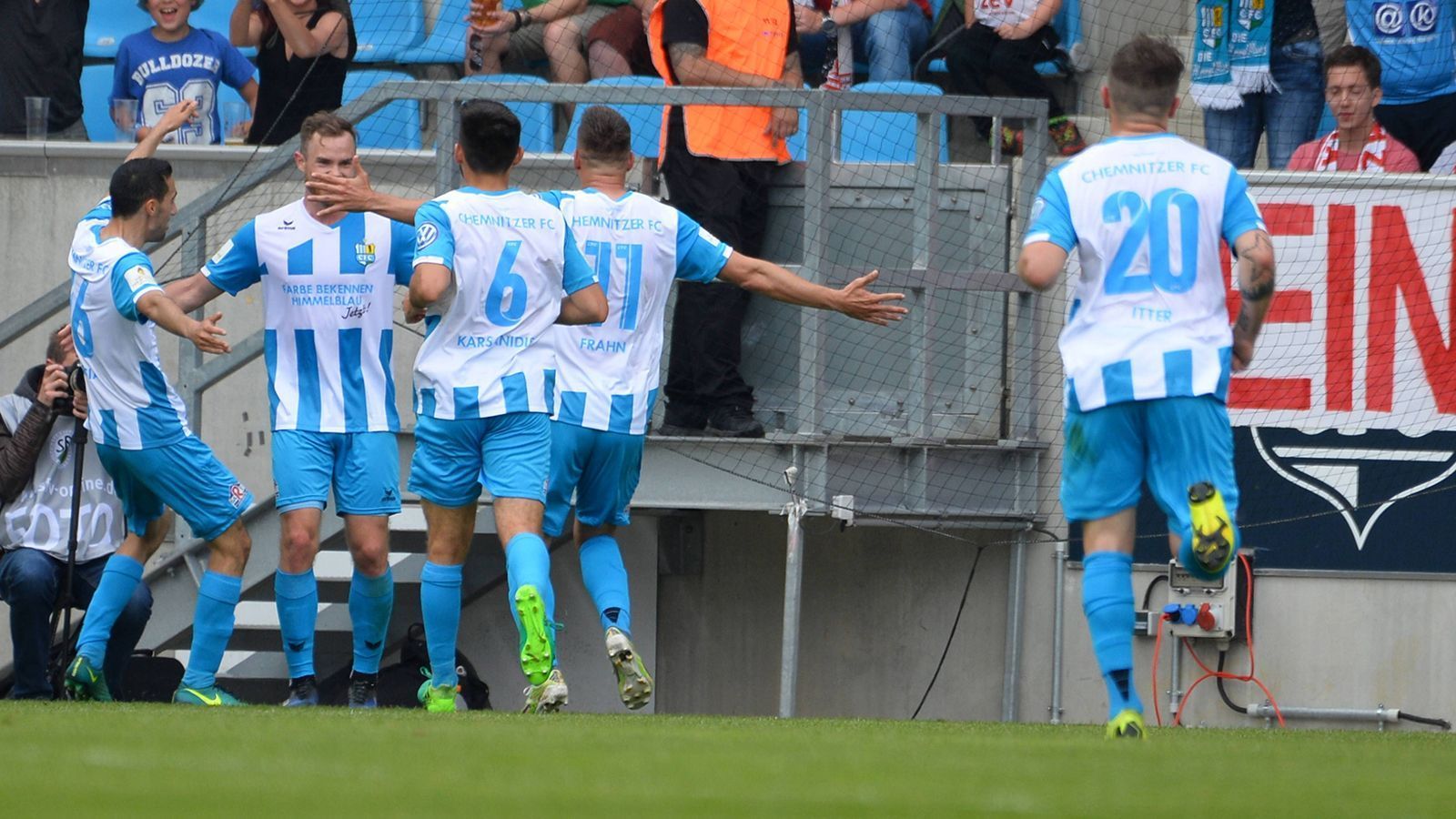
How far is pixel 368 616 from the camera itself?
8031mm

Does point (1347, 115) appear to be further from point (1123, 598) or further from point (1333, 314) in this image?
point (1123, 598)

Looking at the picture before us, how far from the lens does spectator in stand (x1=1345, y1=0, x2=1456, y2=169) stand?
1048 cm

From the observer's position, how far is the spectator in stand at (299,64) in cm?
1121

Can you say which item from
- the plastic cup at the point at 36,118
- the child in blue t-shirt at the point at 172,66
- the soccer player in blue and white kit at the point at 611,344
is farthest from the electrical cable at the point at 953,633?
the plastic cup at the point at 36,118

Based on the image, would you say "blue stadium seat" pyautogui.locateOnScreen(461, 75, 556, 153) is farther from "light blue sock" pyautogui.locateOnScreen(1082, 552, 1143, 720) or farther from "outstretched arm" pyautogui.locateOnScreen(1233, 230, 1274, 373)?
"light blue sock" pyautogui.locateOnScreen(1082, 552, 1143, 720)

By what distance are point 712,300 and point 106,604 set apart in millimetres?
3091

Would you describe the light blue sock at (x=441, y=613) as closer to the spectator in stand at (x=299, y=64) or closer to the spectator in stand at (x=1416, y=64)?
the spectator in stand at (x=299, y=64)

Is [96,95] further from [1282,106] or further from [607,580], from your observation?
[1282,106]

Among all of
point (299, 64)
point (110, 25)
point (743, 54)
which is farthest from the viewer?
point (110, 25)

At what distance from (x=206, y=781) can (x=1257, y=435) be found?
24.0ft

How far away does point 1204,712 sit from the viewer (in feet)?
32.8

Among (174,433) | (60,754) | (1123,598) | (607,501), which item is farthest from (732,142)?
(60,754)

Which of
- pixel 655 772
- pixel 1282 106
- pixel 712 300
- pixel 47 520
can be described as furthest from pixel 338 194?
pixel 1282 106

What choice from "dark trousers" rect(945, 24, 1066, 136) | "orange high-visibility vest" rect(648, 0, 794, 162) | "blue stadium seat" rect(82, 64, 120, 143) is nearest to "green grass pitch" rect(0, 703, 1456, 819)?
"orange high-visibility vest" rect(648, 0, 794, 162)
